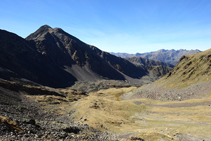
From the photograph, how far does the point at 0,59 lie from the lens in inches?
4719

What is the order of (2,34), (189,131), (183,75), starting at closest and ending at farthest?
(189,131), (183,75), (2,34)

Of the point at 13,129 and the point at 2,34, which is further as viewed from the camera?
the point at 2,34

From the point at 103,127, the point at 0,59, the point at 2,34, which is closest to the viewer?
the point at 103,127

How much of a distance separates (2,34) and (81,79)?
104987 mm

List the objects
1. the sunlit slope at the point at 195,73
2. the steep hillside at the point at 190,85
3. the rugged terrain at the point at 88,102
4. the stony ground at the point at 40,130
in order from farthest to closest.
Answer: the sunlit slope at the point at 195,73 → the steep hillside at the point at 190,85 → the rugged terrain at the point at 88,102 → the stony ground at the point at 40,130

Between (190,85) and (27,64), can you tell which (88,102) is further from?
(27,64)

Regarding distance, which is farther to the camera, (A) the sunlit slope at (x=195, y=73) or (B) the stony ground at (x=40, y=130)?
(A) the sunlit slope at (x=195, y=73)

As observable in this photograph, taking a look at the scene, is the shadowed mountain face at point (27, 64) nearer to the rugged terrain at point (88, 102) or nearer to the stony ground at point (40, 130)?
the rugged terrain at point (88, 102)

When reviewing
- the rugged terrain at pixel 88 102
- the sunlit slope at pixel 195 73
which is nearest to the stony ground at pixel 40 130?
the rugged terrain at pixel 88 102

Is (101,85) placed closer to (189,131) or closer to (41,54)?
(41,54)

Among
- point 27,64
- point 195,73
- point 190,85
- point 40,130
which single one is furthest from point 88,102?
point 27,64

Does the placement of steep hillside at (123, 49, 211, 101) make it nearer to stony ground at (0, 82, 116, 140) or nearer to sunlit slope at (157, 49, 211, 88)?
sunlit slope at (157, 49, 211, 88)

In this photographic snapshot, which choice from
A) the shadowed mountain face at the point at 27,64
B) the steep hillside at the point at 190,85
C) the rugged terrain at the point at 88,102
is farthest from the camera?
the shadowed mountain face at the point at 27,64

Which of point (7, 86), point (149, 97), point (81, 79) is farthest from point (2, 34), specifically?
point (149, 97)
